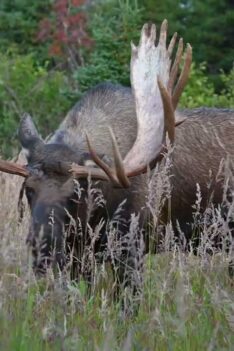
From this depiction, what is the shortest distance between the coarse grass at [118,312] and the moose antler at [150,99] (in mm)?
774

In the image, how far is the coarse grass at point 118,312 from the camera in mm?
4398

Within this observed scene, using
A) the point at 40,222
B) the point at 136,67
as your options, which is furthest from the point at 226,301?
the point at 136,67

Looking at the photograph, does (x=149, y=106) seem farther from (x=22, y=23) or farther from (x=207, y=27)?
(x=22, y=23)

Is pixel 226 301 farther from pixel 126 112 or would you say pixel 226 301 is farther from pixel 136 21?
pixel 136 21

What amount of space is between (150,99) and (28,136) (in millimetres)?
779

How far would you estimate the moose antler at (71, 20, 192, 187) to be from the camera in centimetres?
656

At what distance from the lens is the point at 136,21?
51.1 feet

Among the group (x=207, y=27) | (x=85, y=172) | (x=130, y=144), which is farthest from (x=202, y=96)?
(x=85, y=172)

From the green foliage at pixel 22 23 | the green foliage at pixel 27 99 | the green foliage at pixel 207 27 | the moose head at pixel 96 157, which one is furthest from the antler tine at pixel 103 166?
the green foliage at pixel 22 23

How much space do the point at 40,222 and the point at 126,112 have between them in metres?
1.36

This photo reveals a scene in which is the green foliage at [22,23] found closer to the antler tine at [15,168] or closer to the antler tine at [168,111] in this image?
the antler tine at [15,168]

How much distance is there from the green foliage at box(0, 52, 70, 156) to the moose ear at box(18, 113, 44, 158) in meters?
7.50

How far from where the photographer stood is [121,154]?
22.8 feet

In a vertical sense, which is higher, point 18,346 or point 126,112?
point 126,112
